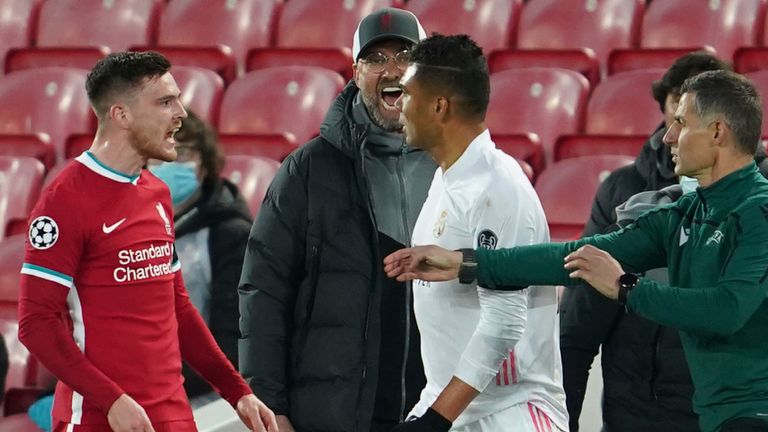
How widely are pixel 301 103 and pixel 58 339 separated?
3.43 metres

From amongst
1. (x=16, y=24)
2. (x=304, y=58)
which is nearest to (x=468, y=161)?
(x=304, y=58)

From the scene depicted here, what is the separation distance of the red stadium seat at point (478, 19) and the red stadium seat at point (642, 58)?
2.10 ft

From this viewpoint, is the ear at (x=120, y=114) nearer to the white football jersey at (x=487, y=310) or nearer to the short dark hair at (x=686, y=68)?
the white football jersey at (x=487, y=310)


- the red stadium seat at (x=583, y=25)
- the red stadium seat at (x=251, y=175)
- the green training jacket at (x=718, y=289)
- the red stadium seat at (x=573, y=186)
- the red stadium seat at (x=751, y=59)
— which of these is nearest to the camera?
the green training jacket at (x=718, y=289)

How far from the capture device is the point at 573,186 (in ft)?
16.8

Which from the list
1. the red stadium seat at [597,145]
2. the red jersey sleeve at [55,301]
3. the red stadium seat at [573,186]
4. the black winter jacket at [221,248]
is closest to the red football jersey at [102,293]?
the red jersey sleeve at [55,301]

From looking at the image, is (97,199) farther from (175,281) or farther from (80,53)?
(80,53)

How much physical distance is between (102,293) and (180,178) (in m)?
1.55

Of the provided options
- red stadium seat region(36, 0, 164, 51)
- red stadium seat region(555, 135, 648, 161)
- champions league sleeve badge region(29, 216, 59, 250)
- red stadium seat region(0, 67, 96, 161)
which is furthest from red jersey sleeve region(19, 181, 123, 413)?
red stadium seat region(36, 0, 164, 51)

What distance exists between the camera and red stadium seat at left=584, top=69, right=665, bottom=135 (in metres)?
5.66

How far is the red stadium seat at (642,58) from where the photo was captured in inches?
235

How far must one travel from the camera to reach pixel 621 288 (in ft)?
8.51

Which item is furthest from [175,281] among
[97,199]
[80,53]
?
[80,53]

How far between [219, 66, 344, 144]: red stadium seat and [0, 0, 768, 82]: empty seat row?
12.7 inches
